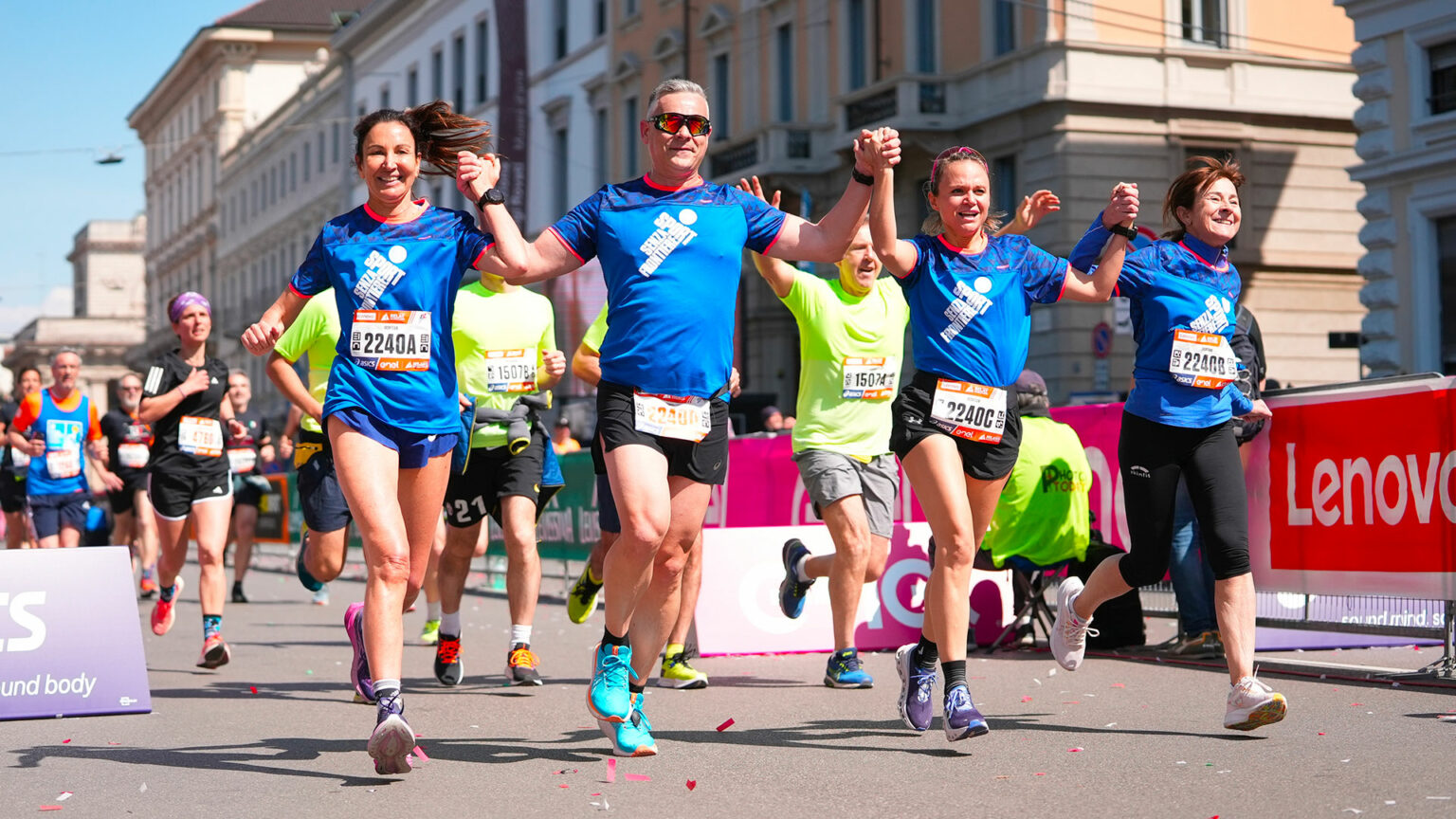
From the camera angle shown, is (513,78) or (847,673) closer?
(847,673)

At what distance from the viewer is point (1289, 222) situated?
32219 mm

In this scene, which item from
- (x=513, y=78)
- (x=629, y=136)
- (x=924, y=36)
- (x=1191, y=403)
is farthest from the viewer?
(x=513, y=78)

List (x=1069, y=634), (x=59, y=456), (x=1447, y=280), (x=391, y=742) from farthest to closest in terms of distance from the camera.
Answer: (x=1447, y=280) → (x=59, y=456) → (x=1069, y=634) → (x=391, y=742)

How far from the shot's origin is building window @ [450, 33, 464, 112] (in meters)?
55.8

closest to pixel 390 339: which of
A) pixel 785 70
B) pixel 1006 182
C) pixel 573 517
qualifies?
pixel 573 517

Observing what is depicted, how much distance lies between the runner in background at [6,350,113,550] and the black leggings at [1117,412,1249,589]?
9.33 metres

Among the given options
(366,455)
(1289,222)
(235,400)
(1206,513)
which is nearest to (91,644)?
(366,455)

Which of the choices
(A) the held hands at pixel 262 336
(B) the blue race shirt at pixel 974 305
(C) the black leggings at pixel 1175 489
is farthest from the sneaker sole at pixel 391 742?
(C) the black leggings at pixel 1175 489

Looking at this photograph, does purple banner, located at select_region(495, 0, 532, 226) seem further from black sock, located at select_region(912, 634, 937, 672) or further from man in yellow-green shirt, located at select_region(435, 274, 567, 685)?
black sock, located at select_region(912, 634, 937, 672)

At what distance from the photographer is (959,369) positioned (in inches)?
260

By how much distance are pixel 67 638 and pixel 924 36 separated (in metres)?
27.7

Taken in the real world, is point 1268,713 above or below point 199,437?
below

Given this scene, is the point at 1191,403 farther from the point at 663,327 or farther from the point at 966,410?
the point at 663,327

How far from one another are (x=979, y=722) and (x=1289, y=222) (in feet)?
91.1
